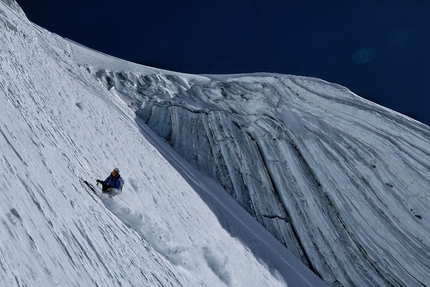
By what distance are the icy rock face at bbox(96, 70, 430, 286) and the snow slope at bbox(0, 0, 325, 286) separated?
1.22 meters

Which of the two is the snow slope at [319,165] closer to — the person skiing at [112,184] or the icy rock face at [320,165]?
the icy rock face at [320,165]

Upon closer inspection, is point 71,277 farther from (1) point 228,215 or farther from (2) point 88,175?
(1) point 228,215

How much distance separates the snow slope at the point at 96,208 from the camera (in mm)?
6078

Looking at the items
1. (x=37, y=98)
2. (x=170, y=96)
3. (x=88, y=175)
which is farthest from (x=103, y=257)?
(x=170, y=96)

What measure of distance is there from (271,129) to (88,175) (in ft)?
40.2

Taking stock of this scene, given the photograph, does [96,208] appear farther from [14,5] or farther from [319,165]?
[14,5]

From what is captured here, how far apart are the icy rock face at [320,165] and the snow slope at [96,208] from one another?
1.22 m

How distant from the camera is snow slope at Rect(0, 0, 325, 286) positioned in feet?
19.9

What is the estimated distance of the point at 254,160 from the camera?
64.6 ft

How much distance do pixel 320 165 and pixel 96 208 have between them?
1213 cm

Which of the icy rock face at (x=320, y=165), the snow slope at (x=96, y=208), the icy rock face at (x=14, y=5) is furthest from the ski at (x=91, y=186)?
the icy rock face at (x=14, y=5)

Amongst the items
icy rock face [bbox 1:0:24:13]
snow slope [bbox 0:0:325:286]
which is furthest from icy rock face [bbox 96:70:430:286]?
icy rock face [bbox 1:0:24:13]

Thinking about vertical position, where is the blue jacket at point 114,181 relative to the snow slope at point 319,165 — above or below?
below

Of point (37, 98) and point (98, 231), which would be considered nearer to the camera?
point (98, 231)
